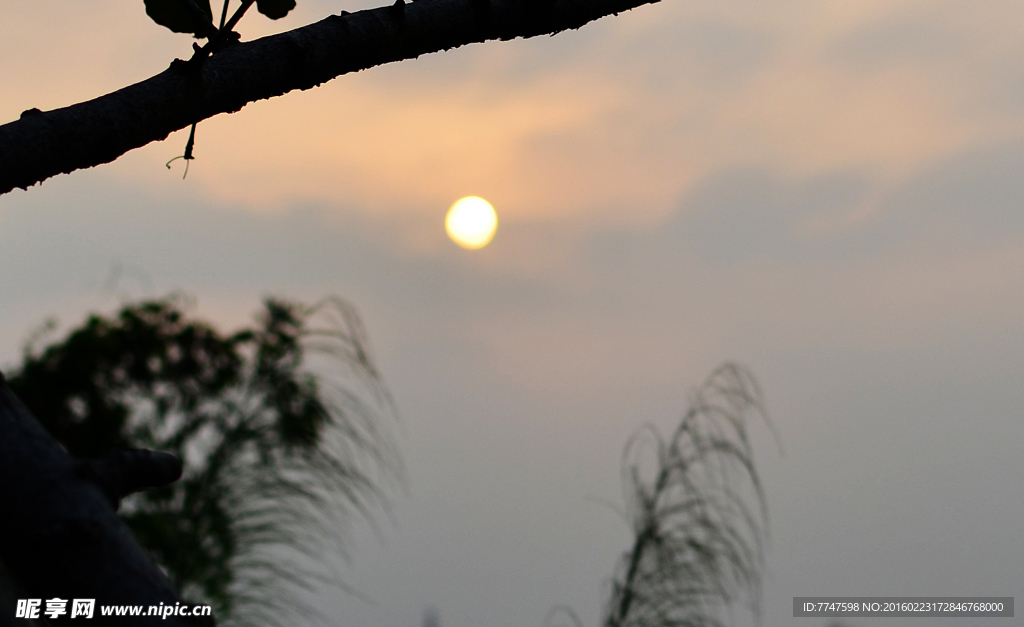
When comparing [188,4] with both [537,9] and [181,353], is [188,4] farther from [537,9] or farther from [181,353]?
[181,353]

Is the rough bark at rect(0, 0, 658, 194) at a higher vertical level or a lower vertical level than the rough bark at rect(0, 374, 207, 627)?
higher

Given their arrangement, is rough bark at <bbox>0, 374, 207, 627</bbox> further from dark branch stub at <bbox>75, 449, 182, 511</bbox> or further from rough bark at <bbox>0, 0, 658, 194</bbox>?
rough bark at <bbox>0, 0, 658, 194</bbox>

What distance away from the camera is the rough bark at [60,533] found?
90 centimetres

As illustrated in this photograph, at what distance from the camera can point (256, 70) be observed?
1.31 metres

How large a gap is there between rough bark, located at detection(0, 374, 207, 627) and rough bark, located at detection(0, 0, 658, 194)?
1.15 ft

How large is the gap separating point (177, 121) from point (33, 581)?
2.07 ft

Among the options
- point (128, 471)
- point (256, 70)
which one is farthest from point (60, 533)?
point (256, 70)

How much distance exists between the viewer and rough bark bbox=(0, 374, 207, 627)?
0.90 meters

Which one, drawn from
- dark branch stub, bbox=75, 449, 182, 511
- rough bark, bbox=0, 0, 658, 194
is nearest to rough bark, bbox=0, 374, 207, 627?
dark branch stub, bbox=75, 449, 182, 511

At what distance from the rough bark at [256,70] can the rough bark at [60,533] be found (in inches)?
13.9

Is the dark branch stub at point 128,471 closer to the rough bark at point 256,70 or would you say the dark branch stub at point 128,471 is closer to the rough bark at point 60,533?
the rough bark at point 60,533

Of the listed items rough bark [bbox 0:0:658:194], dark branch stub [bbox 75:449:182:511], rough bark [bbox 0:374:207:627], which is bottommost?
rough bark [bbox 0:374:207:627]

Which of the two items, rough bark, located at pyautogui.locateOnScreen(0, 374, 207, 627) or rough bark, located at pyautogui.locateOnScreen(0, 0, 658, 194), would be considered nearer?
rough bark, located at pyautogui.locateOnScreen(0, 374, 207, 627)

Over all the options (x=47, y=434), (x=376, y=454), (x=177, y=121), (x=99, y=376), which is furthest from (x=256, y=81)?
(x=99, y=376)
